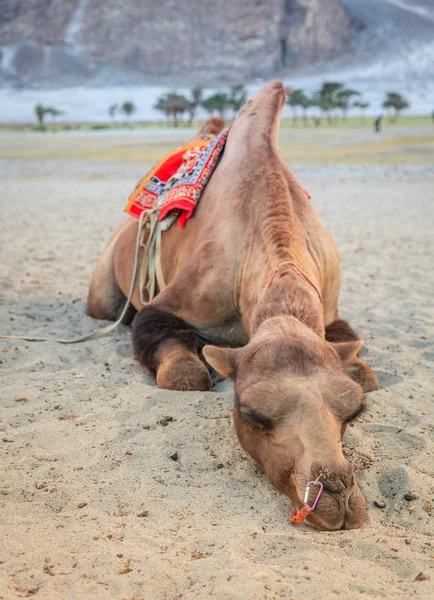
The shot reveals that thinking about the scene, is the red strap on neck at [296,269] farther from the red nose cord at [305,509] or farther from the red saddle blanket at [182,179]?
the red saddle blanket at [182,179]

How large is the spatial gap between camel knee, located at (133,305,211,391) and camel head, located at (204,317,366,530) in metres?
1.16

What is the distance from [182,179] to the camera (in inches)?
220

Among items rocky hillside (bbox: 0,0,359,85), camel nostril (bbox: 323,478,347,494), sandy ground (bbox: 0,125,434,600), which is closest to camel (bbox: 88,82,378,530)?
camel nostril (bbox: 323,478,347,494)

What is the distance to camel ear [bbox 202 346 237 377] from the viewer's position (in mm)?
3334

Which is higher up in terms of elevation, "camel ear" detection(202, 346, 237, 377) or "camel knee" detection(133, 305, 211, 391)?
"camel ear" detection(202, 346, 237, 377)

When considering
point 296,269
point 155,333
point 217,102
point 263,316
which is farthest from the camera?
point 217,102

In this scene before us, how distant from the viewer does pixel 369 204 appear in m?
15.7

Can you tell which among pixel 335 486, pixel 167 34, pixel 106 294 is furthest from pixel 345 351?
pixel 167 34

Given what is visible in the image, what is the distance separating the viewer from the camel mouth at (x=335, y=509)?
2766 mm

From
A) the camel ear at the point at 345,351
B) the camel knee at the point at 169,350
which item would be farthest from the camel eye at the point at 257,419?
the camel knee at the point at 169,350

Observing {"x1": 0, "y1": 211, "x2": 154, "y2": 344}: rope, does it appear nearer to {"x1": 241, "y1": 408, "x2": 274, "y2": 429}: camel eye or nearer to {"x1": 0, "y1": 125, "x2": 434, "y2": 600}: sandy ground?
{"x1": 0, "y1": 125, "x2": 434, "y2": 600}: sandy ground

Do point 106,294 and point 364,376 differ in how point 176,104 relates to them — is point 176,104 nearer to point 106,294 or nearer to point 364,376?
point 106,294

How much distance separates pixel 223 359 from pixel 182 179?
2.55 meters

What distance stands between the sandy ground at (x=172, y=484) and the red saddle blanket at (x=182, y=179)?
3.52ft
